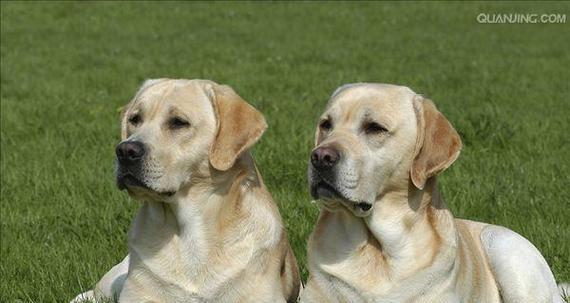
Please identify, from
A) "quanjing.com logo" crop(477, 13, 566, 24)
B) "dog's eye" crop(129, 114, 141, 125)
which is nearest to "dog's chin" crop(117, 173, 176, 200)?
"dog's eye" crop(129, 114, 141, 125)

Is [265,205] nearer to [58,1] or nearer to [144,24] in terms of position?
[144,24]

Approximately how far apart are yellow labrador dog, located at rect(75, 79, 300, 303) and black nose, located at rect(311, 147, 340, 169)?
23.3 inches

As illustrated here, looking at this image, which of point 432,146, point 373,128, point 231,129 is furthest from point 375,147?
point 231,129

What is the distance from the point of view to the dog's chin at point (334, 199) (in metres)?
5.17

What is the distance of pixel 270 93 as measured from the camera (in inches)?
531

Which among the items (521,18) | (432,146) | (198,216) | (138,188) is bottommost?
(521,18)

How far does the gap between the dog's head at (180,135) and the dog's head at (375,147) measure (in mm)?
527

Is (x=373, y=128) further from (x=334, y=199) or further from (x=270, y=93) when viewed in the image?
(x=270, y=93)

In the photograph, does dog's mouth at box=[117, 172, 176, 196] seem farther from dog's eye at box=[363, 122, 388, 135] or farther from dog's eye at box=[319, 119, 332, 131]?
dog's eye at box=[363, 122, 388, 135]

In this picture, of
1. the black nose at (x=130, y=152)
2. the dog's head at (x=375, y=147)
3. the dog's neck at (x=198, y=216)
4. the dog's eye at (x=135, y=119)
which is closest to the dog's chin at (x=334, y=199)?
the dog's head at (x=375, y=147)

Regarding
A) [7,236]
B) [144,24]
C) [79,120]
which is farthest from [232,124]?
[144,24]

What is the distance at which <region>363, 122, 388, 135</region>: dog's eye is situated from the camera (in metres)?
5.41

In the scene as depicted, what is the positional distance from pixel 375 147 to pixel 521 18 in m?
19.3

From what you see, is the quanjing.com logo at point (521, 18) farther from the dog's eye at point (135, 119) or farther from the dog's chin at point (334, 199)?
the dog's chin at point (334, 199)
